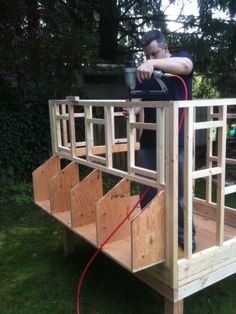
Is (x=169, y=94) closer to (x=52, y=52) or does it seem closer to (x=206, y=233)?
(x=206, y=233)

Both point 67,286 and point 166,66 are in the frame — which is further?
point 67,286

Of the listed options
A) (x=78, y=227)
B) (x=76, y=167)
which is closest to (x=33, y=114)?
(x=76, y=167)

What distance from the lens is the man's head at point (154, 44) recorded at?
2.47m

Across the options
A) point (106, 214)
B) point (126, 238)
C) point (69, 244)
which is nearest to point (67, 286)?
point (69, 244)

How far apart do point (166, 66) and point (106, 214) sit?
1155mm

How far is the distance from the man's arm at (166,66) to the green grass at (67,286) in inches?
71.2

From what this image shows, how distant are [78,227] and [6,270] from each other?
1.09 metres

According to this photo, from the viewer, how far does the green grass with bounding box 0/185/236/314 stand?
2.83 metres

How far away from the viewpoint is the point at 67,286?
10.4ft

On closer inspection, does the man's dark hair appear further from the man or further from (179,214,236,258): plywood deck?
(179,214,236,258): plywood deck

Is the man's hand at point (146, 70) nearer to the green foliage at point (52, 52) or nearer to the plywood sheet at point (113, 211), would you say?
the plywood sheet at point (113, 211)

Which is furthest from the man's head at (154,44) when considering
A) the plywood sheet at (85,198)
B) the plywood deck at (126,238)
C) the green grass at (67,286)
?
the green grass at (67,286)

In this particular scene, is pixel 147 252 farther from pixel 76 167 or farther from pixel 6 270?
pixel 6 270

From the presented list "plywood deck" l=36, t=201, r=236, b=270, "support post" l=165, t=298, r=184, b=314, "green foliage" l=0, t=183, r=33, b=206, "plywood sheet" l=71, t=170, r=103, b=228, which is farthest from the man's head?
A: "green foliage" l=0, t=183, r=33, b=206
